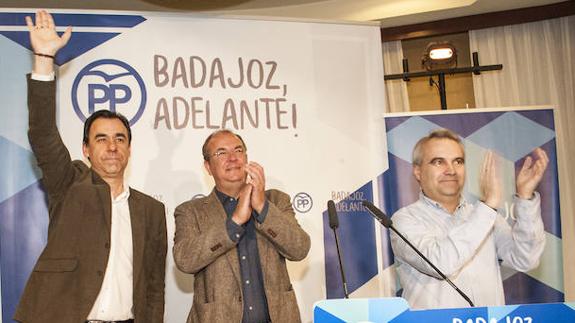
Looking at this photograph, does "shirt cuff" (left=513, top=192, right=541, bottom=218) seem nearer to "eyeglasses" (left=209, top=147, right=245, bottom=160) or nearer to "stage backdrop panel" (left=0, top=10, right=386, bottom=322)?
"stage backdrop panel" (left=0, top=10, right=386, bottom=322)

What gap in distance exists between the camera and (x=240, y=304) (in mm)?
3053

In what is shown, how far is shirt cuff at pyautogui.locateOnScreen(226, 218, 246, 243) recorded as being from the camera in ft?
9.82

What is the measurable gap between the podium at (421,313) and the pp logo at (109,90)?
2521mm

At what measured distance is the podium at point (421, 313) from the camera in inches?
64.6

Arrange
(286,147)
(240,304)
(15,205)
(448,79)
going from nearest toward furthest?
(240,304) → (15,205) → (286,147) → (448,79)

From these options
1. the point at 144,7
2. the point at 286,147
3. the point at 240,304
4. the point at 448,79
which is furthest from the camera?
the point at 448,79

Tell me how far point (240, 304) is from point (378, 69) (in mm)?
1901

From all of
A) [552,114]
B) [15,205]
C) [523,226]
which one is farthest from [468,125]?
[15,205]

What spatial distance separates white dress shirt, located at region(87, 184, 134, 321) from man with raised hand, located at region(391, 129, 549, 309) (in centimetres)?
142

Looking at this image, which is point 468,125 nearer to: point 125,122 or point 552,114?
point 552,114

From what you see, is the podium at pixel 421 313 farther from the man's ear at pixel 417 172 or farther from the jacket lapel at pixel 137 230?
the man's ear at pixel 417 172

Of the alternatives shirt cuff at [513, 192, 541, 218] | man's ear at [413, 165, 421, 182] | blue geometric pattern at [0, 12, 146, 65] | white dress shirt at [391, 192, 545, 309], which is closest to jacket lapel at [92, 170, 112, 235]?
blue geometric pattern at [0, 12, 146, 65]

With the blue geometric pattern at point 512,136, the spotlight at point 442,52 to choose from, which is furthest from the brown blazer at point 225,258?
the spotlight at point 442,52

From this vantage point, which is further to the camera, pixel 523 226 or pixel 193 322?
pixel 523 226
